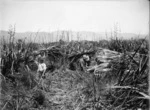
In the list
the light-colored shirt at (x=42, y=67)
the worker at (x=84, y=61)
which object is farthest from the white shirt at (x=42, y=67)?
the worker at (x=84, y=61)

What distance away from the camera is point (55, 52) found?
1527 millimetres

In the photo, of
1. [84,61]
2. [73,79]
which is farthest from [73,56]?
[73,79]

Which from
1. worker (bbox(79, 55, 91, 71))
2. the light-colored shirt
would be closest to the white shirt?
the light-colored shirt

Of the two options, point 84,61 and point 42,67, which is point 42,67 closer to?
point 42,67

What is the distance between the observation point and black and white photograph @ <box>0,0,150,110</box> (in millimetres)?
1130

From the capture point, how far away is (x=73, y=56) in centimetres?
154

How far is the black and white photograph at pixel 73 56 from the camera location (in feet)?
3.71

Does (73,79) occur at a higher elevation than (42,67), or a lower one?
lower

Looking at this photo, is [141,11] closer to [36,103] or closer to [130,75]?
[130,75]

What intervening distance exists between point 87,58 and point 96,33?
281 mm

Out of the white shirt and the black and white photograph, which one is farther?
the white shirt

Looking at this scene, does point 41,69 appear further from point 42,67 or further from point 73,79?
point 73,79

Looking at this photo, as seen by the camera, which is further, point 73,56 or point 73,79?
point 73,56

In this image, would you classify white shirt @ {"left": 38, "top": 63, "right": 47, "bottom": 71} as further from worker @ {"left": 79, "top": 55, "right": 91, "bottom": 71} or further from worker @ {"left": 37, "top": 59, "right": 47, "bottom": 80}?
worker @ {"left": 79, "top": 55, "right": 91, "bottom": 71}
